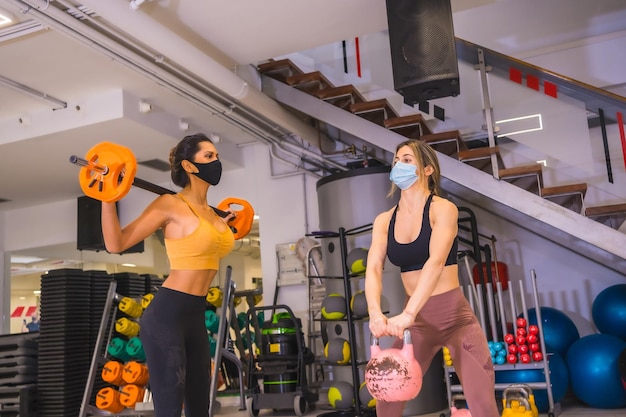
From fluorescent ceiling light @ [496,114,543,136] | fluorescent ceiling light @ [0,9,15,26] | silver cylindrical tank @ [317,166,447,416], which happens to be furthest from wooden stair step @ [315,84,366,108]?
fluorescent ceiling light @ [0,9,15,26]

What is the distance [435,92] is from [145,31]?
2.17m

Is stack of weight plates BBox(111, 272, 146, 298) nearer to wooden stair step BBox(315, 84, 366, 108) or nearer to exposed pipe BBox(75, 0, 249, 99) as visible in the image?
exposed pipe BBox(75, 0, 249, 99)

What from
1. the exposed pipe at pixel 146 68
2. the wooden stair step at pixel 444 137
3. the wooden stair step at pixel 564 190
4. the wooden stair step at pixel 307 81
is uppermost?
the wooden stair step at pixel 307 81

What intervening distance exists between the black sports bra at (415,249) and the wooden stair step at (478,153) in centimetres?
296

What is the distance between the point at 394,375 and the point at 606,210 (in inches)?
145

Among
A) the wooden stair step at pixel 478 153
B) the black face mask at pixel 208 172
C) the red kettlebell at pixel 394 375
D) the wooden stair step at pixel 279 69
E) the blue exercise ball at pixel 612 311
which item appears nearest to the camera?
the red kettlebell at pixel 394 375

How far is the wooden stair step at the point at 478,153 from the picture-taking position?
17.6 feet

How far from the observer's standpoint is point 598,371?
16.7ft

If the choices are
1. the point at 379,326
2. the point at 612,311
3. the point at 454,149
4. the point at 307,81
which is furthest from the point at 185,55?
the point at 612,311

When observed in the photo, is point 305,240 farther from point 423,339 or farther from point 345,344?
point 423,339

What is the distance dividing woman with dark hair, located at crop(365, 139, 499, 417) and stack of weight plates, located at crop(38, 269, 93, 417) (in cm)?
503

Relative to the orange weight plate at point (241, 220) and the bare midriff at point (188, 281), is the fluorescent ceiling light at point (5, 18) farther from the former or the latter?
the bare midriff at point (188, 281)

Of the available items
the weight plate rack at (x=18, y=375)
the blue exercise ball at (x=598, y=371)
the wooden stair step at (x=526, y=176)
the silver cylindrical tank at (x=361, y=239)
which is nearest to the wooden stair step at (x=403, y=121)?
the silver cylindrical tank at (x=361, y=239)

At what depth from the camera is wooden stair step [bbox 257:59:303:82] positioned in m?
Result: 6.50
